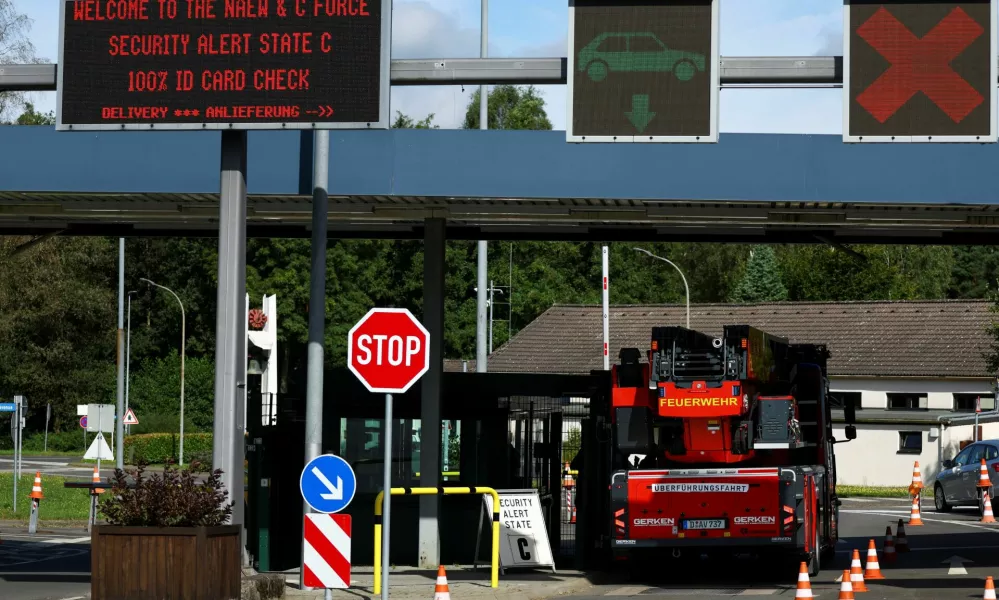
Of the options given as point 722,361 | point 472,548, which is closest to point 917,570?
point 722,361

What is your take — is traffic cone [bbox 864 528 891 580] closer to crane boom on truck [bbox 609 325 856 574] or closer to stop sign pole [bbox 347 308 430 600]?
crane boom on truck [bbox 609 325 856 574]

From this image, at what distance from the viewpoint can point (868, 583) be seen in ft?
59.5

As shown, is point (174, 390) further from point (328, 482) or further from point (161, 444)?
point (328, 482)

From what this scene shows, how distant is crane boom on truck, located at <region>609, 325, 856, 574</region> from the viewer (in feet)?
59.5

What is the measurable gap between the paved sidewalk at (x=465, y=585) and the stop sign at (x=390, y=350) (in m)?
2.88

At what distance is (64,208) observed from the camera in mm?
20344

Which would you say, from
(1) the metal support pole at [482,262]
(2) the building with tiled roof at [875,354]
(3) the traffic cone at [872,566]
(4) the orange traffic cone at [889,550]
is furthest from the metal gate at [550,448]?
(2) the building with tiled roof at [875,354]

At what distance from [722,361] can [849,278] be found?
239 feet

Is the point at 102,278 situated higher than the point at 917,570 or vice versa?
the point at 102,278

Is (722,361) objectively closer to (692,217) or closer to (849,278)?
(692,217)

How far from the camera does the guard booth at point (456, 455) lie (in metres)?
19.6

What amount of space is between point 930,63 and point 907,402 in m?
44.5

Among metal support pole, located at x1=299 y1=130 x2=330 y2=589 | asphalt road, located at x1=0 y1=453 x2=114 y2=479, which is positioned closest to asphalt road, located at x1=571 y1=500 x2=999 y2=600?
metal support pole, located at x1=299 y1=130 x2=330 y2=589

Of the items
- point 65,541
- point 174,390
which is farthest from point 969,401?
point 174,390
